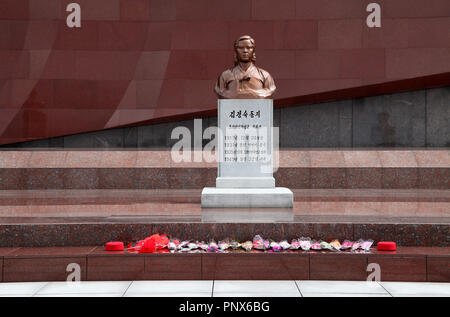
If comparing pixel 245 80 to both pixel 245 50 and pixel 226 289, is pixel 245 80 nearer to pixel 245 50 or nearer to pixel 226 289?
pixel 245 50

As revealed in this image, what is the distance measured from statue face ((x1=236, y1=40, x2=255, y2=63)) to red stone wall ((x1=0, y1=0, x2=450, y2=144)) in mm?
4630

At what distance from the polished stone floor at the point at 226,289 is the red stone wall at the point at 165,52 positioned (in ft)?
26.9

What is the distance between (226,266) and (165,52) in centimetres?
873

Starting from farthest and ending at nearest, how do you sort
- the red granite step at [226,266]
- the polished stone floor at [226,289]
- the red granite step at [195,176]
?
the red granite step at [195,176] < the red granite step at [226,266] < the polished stone floor at [226,289]

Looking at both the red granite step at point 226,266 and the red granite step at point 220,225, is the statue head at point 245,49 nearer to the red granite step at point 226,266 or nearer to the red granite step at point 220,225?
the red granite step at point 220,225

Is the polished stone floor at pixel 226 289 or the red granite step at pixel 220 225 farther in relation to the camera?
the red granite step at pixel 220 225

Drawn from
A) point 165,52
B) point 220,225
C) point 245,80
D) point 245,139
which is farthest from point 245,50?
point 165,52

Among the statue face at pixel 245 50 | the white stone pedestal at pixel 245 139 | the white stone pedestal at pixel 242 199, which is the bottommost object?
the white stone pedestal at pixel 242 199

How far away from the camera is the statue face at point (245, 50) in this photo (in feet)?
24.6

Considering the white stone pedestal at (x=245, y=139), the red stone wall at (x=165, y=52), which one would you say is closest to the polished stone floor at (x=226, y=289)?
the white stone pedestal at (x=245, y=139)

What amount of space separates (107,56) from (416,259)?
→ 32.5 ft

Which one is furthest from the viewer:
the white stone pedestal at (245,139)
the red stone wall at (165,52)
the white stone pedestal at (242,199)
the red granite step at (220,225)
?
the red stone wall at (165,52)

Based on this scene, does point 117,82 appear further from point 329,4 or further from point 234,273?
point 234,273

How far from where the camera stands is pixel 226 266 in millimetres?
4555
